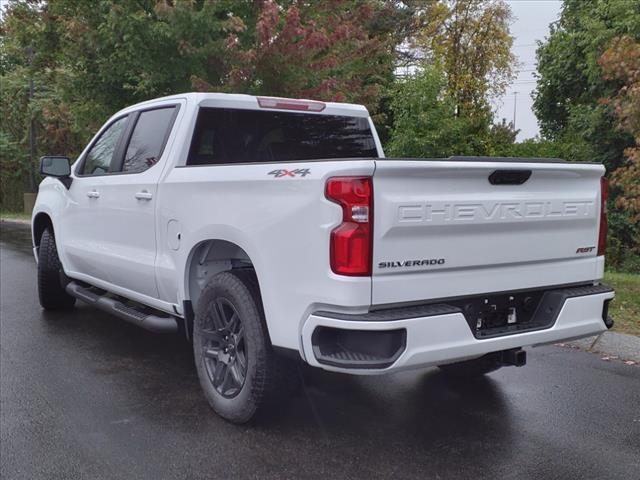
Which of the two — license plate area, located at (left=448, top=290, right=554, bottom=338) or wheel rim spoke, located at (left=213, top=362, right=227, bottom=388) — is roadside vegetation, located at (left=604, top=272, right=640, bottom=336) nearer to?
license plate area, located at (left=448, top=290, right=554, bottom=338)

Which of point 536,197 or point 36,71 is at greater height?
point 36,71

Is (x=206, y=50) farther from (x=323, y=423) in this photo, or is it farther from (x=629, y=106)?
(x=323, y=423)

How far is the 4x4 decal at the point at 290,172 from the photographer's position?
3.32 metres

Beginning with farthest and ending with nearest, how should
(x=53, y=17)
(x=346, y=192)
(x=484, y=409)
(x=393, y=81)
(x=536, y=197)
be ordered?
(x=393, y=81)
(x=53, y=17)
(x=484, y=409)
(x=536, y=197)
(x=346, y=192)

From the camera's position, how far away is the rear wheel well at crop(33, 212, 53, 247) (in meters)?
6.92

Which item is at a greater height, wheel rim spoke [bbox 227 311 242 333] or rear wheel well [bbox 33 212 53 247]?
rear wheel well [bbox 33 212 53 247]

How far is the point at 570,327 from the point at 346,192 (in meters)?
1.65

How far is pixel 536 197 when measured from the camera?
3717 mm

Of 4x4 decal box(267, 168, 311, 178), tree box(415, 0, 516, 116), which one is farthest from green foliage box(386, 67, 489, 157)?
4x4 decal box(267, 168, 311, 178)

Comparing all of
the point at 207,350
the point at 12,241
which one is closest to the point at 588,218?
the point at 207,350

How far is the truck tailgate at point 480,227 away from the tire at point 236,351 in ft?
2.71

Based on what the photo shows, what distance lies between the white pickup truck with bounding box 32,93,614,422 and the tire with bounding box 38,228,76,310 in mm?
1722

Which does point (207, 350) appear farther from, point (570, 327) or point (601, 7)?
point (601, 7)

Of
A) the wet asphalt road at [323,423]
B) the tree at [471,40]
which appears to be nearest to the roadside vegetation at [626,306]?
the wet asphalt road at [323,423]
